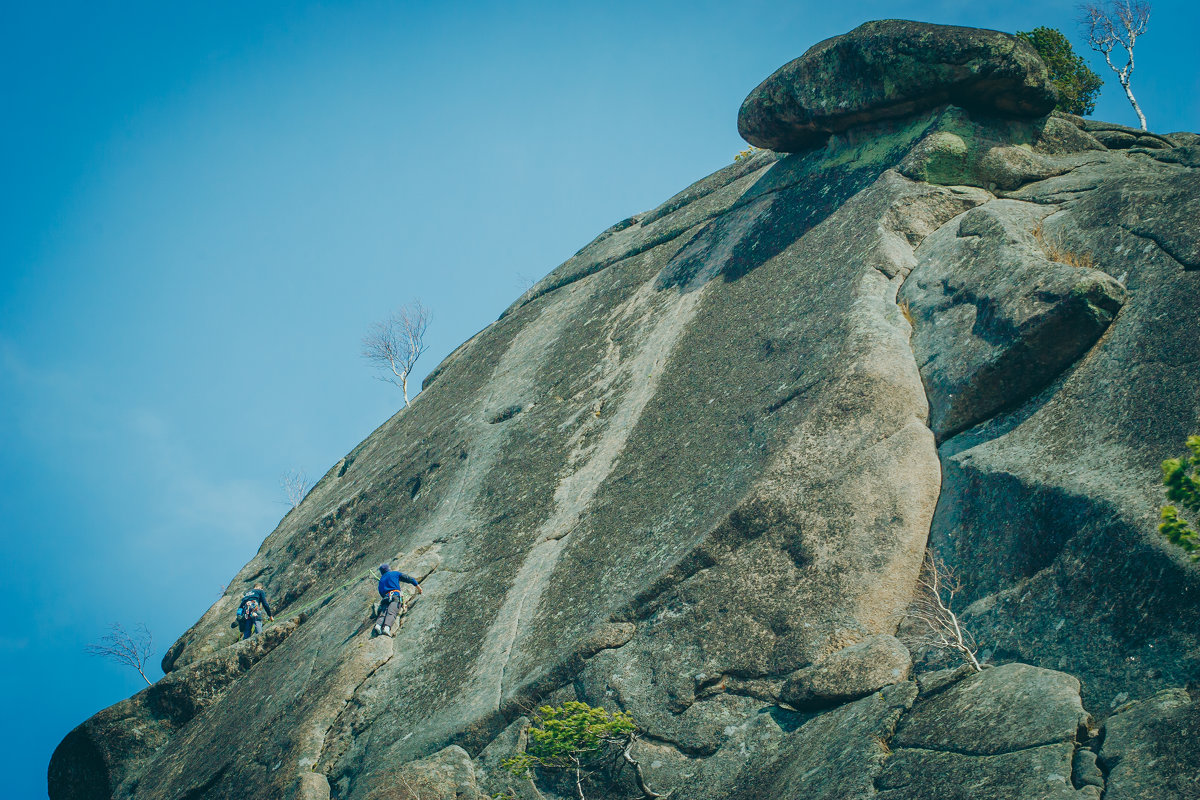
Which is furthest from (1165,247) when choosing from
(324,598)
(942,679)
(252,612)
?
(252,612)

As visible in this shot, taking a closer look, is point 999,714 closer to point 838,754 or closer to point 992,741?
point 992,741

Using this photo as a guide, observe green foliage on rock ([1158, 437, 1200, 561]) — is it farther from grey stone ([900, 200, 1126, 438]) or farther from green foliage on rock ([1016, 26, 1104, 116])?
green foliage on rock ([1016, 26, 1104, 116])

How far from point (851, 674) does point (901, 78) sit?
35.6ft

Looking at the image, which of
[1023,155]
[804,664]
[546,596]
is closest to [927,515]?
[804,664]

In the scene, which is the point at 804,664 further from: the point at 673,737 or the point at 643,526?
the point at 643,526

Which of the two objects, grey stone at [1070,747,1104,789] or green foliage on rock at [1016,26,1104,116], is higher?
green foliage on rock at [1016,26,1104,116]

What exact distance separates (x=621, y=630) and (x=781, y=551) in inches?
87.3

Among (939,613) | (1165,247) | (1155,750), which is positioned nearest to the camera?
(1155,750)

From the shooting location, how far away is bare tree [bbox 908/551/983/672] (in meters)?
8.38

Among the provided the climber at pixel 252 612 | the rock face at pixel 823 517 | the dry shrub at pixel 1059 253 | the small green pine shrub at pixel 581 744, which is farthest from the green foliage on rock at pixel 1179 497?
the climber at pixel 252 612

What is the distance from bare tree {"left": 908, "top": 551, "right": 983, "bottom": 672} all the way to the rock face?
0.44ft

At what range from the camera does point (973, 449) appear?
32.1 feet

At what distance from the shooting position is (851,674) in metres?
8.32

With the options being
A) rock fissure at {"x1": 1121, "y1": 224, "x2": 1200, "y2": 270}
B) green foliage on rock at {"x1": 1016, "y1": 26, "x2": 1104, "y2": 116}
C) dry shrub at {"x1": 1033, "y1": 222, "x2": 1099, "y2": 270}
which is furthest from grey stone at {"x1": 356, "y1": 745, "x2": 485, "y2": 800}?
green foliage on rock at {"x1": 1016, "y1": 26, "x2": 1104, "y2": 116}
